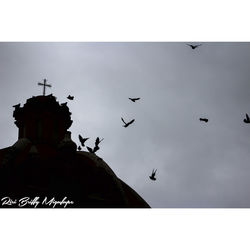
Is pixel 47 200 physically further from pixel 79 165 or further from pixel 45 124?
pixel 45 124

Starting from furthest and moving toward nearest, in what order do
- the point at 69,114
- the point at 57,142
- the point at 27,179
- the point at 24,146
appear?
1. the point at 69,114
2. the point at 57,142
3. the point at 24,146
4. the point at 27,179

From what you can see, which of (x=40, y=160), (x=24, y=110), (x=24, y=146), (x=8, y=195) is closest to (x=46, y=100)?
(x=24, y=110)

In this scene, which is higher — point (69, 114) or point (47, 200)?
point (69, 114)

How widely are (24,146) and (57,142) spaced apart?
10.7 feet

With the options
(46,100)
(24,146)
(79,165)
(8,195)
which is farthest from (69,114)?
(8,195)

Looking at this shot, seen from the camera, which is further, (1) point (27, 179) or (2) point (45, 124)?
(2) point (45, 124)

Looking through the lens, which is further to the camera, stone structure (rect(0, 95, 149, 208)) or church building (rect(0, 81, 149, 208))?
stone structure (rect(0, 95, 149, 208))

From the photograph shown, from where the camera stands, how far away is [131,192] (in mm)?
29906

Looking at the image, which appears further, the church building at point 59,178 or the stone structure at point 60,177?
the stone structure at point 60,177

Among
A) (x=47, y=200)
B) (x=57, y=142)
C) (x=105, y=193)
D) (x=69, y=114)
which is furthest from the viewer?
(x=69, y=114)

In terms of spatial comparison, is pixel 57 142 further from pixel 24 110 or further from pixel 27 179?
pixel 27 179

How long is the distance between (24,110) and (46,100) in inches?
71.6

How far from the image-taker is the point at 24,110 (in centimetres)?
3444

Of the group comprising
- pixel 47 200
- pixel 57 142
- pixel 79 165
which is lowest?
pixel 47 200
